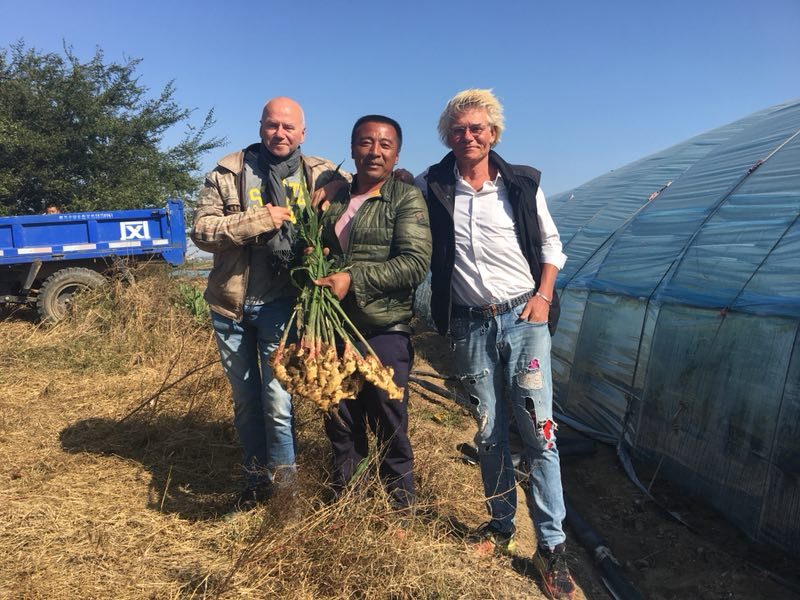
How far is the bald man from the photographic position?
2.57 meters

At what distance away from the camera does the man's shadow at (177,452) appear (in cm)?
323

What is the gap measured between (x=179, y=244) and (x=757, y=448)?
357 inches

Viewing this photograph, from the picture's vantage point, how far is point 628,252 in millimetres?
5355

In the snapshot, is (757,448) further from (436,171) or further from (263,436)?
(263,436)

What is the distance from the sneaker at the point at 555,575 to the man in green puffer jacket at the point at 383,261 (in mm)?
679

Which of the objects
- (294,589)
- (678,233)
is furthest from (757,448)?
(294,589)

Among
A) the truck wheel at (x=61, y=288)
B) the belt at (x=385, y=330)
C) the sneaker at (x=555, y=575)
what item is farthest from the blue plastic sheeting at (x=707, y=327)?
the truck wheel at (x=61, y=288)

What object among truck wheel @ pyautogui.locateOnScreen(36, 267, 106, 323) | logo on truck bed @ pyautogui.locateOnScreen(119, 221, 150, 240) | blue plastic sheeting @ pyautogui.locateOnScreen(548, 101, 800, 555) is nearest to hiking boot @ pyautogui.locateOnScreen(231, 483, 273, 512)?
blue plastic sheeting @ pyautogui.locateOnScreen(548, 101, 800, 555)

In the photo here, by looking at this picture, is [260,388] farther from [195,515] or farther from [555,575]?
[555,575]

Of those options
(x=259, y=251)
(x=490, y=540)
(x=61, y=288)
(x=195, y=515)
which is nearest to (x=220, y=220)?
(x=259, y=251)

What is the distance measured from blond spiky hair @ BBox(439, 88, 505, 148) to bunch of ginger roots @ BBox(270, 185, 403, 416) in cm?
73

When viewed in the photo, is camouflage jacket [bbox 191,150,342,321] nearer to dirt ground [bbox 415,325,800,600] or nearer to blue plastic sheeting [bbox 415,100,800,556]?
dirt ground [bbox 415,325,800,600]

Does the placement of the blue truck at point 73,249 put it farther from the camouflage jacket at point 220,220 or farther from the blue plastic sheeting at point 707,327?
the blue plastic sheeting at point 707,327

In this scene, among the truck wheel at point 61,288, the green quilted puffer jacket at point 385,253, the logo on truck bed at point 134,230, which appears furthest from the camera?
the logo on truck bed at point 134,230
